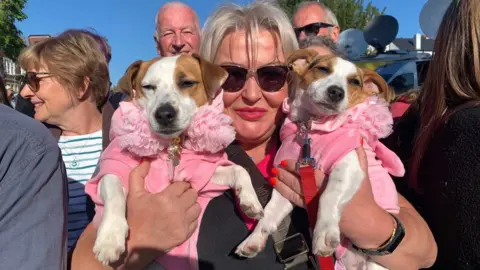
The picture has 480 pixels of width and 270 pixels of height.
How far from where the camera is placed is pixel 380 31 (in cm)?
1009

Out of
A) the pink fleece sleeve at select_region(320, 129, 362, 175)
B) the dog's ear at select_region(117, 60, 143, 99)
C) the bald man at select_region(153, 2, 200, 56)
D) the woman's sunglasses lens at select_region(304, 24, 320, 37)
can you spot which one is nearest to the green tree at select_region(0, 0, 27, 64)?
the bald man at select_region(153, 2, 200, 56)

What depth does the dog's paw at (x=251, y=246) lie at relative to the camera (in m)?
1.87

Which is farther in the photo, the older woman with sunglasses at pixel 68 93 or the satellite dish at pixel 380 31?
the satellite dish at pixel 380 31

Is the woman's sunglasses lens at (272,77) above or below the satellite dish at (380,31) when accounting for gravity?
above

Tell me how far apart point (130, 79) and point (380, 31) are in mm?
8883

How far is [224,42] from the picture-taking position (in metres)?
2.43

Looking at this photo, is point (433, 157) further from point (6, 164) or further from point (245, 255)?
point (6, 164)

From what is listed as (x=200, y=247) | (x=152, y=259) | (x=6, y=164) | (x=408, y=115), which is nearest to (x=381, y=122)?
(x=408, y=115)

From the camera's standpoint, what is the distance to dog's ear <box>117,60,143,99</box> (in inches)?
98.9

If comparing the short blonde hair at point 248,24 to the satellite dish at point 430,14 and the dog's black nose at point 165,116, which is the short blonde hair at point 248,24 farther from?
the satellite dish at point 430,14

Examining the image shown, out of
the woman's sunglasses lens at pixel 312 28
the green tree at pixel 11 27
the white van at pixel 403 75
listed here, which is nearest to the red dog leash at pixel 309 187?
the woman's sunglasses lens at pixel 312 28

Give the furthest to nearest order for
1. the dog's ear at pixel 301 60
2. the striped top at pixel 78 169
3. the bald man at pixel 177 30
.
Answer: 1. the bald man at pixel 177 30
2. the striped top at pixel 78 169
3. the dog's ear at pixel 301 60

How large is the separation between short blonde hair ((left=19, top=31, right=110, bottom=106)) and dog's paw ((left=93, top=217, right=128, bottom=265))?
1826 mm

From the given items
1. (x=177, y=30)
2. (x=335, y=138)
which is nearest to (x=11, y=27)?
(x=177, y=30)
